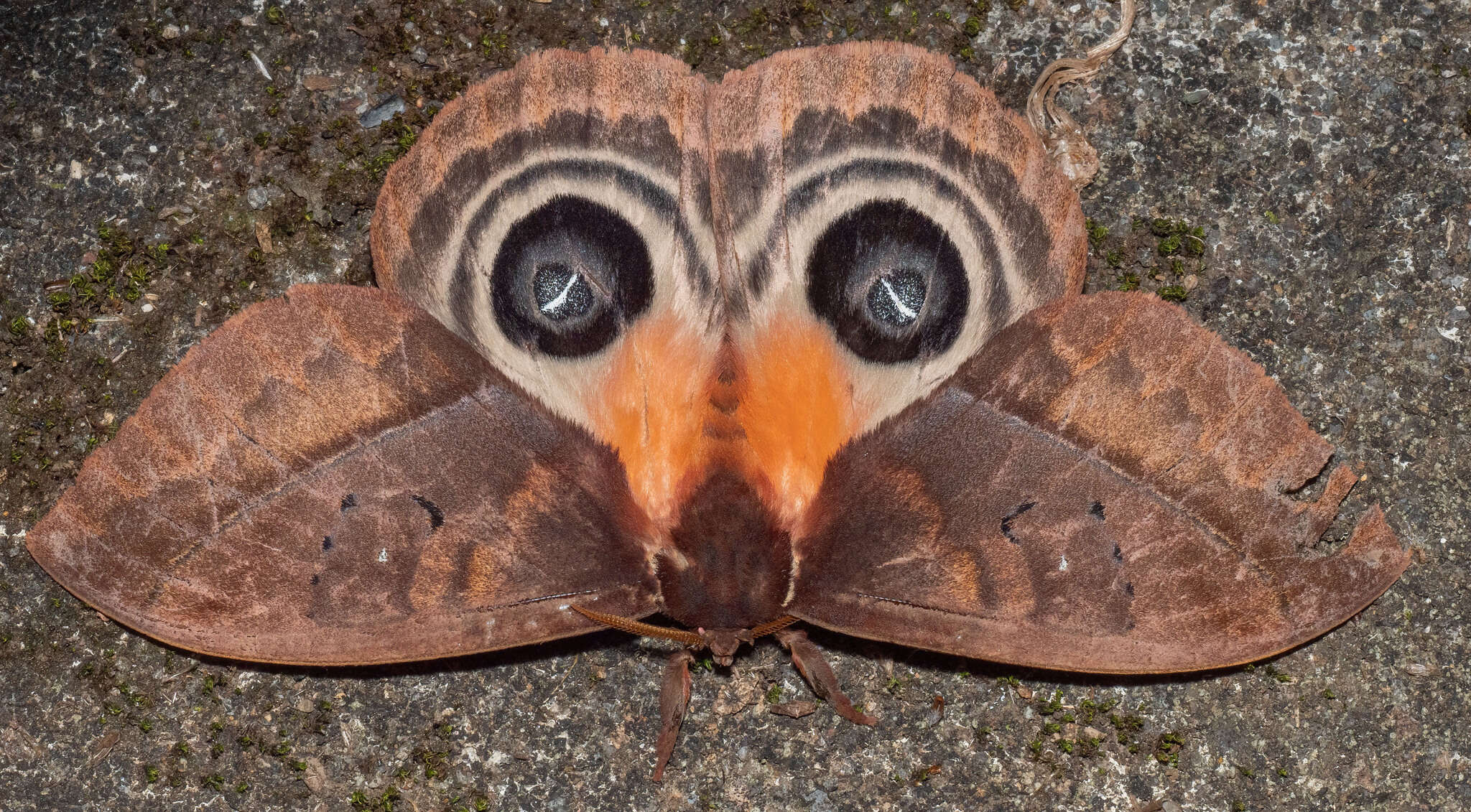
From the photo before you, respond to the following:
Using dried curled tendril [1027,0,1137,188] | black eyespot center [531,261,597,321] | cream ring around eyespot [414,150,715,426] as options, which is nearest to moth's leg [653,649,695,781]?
cream ring around eyespot [414,150,715,426]

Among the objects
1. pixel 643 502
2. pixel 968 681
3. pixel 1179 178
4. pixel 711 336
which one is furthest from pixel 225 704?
pixel 1179 178

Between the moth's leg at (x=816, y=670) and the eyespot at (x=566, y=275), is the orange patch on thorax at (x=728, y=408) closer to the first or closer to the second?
the eyespot at (x=566, y=275)

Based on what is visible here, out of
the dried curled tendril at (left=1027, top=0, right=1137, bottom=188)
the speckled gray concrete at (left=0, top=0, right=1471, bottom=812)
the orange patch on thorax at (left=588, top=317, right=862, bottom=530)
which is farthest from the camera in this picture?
the dried curled tendril at (left=1027, top=0, right=1137, bottom=188)

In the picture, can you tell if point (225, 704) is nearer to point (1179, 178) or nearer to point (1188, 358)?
point (1188, 358)

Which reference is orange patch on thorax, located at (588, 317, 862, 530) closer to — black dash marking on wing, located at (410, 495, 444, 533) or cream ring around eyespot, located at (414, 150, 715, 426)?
cream ring around eyespot, located at (414, 150, 715, 426)

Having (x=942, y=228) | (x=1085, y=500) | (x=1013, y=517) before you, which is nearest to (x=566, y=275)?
(x=942, y=228)

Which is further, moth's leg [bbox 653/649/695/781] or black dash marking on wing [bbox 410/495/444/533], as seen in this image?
moth's leg [bbox 653/649/695/781]

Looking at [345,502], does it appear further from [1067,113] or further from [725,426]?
[1067,113]
